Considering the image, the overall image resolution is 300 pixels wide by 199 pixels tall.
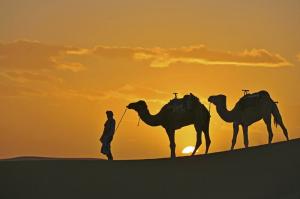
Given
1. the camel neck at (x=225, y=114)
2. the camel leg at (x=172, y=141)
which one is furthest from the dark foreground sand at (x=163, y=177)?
the camel neck at (x=225, y=114)

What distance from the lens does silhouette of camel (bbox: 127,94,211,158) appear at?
2981cm

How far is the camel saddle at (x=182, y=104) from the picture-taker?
1172 inches

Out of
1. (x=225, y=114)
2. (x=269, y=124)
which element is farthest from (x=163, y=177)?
(x=269, y=124)

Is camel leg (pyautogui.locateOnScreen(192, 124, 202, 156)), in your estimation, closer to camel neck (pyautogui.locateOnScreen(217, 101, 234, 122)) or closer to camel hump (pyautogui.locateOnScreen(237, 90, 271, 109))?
camel neck (pyautogui.locateOnScreen(217, 101, 234, 122))

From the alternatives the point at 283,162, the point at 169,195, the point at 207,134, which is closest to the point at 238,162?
the point at 283,162

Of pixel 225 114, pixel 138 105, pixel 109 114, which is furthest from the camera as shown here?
pixel 225 114

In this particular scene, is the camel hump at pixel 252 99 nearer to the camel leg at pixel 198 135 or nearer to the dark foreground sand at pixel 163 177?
the camel leg at pixel 198 135

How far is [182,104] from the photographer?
1173 inches

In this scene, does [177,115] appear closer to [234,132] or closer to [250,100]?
[234,132]

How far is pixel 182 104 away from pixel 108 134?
285cm

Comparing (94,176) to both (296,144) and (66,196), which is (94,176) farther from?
(296,144)

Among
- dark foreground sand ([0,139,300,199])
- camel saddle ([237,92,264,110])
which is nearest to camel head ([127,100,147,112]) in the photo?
camel saddle ([237,92,264,110])

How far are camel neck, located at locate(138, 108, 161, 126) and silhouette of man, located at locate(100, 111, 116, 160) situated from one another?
6.03ft

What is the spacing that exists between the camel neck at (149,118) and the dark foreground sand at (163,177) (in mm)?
3085
